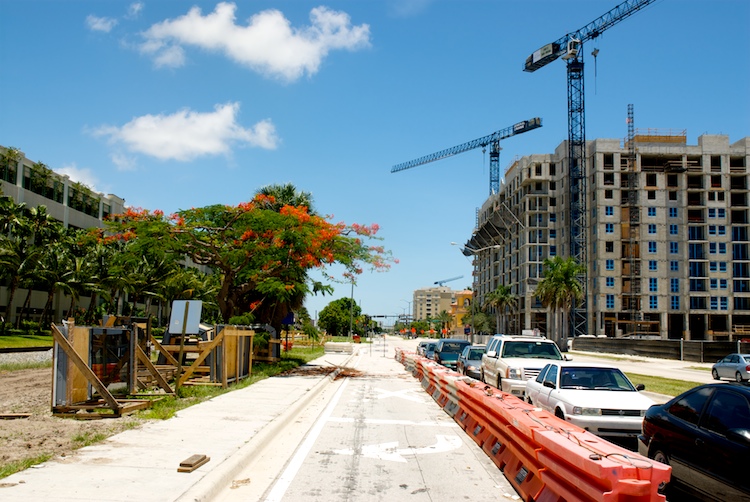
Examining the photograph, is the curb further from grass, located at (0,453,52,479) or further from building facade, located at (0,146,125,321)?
building facade, located at (0,146,125,321)

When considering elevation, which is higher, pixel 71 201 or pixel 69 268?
pixel 71 201

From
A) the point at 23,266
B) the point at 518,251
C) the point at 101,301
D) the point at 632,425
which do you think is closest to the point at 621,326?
the point at 518,251

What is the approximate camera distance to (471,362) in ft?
87.8

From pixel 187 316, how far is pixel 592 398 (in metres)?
8.85

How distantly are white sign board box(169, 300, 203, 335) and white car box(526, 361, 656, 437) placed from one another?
7.77 meters

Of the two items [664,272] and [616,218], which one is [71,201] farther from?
[664,272]

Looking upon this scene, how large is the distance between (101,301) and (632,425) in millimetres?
74608

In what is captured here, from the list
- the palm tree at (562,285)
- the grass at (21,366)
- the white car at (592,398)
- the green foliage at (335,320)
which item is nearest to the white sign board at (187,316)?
the white car at (592,398)

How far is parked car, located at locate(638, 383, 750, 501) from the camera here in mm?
6352

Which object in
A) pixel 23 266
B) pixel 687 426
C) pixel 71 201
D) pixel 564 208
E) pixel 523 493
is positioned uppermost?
pixel 564 208

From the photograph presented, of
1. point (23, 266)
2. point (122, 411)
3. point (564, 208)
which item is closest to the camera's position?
point (122, 411)

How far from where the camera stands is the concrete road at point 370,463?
305 inches

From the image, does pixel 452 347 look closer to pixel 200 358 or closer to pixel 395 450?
pixel 200 358

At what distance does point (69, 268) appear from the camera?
56000mm
